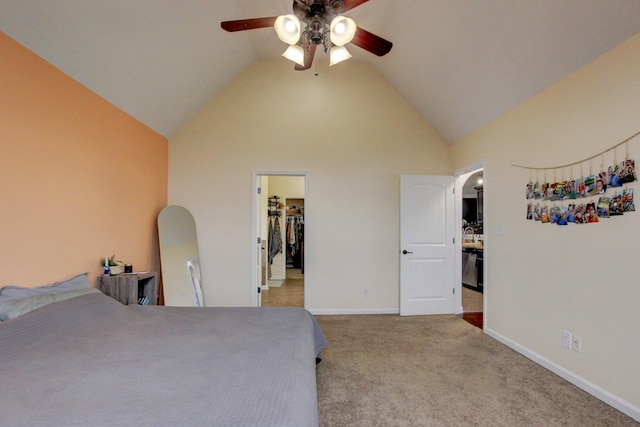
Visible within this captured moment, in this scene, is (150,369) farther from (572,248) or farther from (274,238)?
(274,238)

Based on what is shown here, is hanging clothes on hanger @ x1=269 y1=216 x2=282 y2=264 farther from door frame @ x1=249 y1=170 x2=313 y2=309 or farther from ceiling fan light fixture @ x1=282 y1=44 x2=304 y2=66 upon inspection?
ceiling fan light fixture @ x1=282 y1=44 x2=304 y2=66

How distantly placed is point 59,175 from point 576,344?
4292 millimetres

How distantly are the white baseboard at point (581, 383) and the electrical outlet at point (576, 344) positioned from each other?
0.20m

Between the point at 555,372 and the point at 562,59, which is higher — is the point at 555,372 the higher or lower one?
the lower one

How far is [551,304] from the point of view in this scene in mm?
2471

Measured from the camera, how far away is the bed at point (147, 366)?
103 cm

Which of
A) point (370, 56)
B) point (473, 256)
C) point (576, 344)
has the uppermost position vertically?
point (370, 56)

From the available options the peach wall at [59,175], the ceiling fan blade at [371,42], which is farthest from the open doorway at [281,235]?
the ceiling fan blade at [371,42]

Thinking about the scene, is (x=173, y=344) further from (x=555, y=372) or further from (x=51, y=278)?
(x=555, y=372)

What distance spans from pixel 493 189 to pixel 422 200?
912 millimetres

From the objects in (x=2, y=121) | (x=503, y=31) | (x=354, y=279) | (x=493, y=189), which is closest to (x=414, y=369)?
(x=354, y=279)

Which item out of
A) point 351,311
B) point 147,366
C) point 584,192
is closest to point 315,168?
point 351,311

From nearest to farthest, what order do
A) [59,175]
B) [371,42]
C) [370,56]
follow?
[371,42] < [59,175] < [370,56]

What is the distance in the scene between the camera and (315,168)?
399cm
